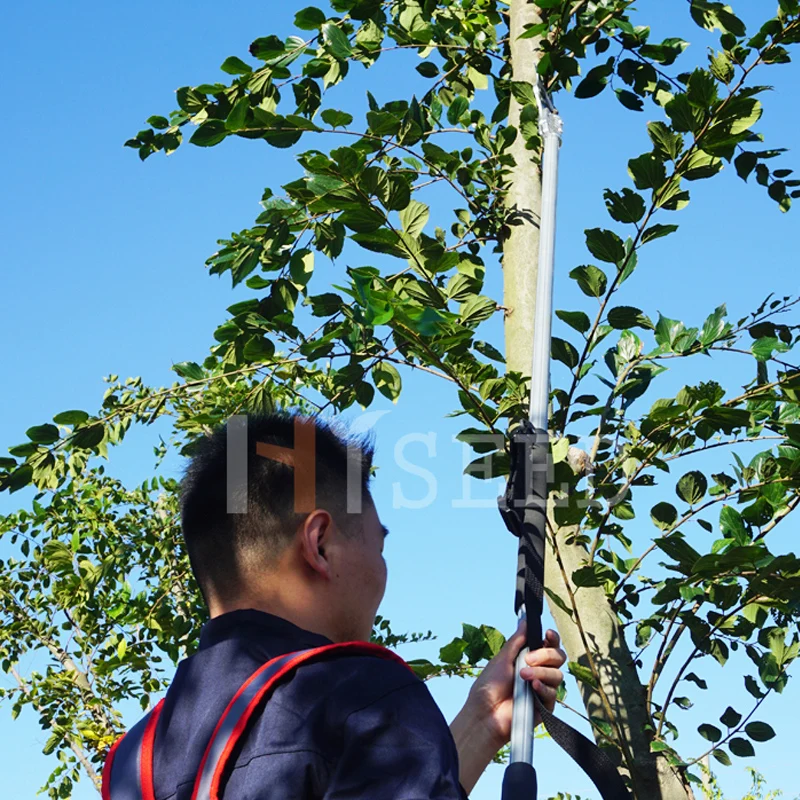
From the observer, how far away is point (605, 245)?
2.55 metres

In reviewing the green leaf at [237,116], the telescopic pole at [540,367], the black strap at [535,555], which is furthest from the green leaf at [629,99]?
the black strap at [535,555]

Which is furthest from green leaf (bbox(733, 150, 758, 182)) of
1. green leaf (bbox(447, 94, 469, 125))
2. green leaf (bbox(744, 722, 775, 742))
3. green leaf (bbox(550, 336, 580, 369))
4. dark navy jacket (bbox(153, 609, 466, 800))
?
dark navy jacket (bbox(153, 609, 466, 800))

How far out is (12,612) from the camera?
7.20 meters

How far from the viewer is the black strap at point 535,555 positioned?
172 centimetres

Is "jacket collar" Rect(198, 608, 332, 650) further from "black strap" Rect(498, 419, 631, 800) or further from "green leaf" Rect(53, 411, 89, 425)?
"green leaf" Rect(53, 411, 89, 425)

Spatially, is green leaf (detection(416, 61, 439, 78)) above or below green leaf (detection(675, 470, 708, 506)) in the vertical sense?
above

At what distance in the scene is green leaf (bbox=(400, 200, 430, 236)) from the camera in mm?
2574

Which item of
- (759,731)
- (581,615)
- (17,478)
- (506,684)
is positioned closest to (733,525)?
(581,615)

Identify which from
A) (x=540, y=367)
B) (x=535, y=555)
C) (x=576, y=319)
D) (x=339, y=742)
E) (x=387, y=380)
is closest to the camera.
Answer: (x=339, y=742)

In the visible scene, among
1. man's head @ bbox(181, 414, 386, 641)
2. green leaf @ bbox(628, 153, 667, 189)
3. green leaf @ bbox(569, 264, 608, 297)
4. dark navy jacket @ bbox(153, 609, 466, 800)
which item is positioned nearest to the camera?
dark navy jacket @ bbox(153, 609, 466, 800)

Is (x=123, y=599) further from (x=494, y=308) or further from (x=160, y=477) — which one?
(x=494, y=308)

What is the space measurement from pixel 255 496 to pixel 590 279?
1239 millimetres

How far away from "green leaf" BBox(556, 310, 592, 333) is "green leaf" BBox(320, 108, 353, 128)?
2.60ft

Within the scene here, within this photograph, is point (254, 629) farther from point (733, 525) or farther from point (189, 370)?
point (189, 370)
